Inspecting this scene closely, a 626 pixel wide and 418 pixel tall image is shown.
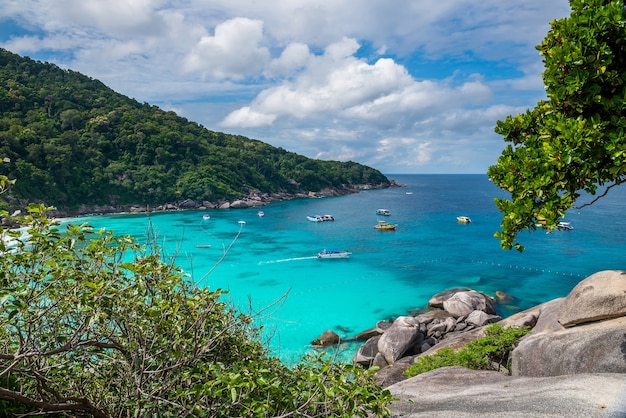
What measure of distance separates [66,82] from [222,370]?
135 metres

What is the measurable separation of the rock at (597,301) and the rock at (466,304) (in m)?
15.0

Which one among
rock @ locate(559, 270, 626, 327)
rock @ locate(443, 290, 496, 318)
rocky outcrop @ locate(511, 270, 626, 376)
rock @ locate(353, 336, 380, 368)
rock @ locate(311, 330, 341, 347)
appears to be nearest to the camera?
rocky outcrop @ locate(511, 270, 626, 376)

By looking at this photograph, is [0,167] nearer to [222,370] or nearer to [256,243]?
[256,243]

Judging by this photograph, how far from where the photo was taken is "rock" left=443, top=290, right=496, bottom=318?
25.1 metres

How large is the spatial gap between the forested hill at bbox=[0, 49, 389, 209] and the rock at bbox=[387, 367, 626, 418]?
62.4 metres

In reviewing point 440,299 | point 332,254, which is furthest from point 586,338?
point 332,254

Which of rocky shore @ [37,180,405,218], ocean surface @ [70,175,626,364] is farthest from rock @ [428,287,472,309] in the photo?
rocky shore @ [37,180,405,218]

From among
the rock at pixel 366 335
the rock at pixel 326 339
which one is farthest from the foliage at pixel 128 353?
the rock at pixel 366 335

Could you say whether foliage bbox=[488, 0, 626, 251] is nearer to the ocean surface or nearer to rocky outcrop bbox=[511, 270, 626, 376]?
rocky outcrop bbox=[511, 270, 626, 376]

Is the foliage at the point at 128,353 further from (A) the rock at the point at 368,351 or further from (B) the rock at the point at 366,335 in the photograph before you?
(B) the rock at the point at 366,335

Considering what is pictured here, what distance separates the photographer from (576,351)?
352 inches

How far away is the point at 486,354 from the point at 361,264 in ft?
96.4

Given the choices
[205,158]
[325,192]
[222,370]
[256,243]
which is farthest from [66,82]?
[222,370]

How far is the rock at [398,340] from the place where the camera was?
64.2 feet
